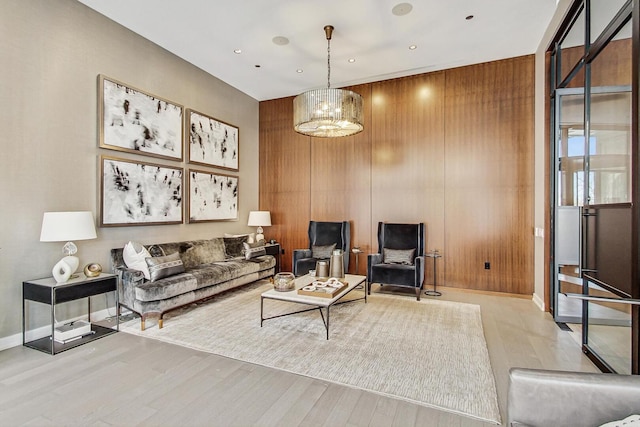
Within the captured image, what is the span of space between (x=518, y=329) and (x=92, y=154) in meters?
5.19

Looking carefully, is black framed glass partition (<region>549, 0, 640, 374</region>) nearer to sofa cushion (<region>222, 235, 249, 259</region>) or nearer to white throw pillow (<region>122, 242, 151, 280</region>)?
white throw pillow (<region>122, 242, 151, 280</region>)

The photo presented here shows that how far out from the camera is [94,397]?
7.07 feet

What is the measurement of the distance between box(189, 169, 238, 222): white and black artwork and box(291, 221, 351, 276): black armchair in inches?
58.1

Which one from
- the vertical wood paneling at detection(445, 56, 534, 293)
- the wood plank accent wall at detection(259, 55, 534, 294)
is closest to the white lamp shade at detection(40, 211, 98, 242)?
the wood plank accent wall at detection(259, 55, 534, 294)

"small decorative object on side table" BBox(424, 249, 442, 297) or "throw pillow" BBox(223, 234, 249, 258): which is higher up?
"throw pillow" BBox(223, 234, 249, 258)

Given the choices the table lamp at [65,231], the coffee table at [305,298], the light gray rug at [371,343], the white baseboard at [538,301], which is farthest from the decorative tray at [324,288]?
the white baseboard at [538,301]

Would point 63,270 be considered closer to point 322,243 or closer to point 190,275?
point 190,275

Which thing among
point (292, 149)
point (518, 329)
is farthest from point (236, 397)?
point (292, 149)

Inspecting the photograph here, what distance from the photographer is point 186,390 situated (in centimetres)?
224

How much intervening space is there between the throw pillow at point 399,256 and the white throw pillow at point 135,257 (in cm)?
334

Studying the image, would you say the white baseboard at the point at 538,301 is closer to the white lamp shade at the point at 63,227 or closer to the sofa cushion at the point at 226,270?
the sofa cushion at the point at 226,270

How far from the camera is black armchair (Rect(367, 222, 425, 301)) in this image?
14.7 ft

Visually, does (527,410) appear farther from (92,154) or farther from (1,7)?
(1,7)

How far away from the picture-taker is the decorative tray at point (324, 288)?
329 centimetres
